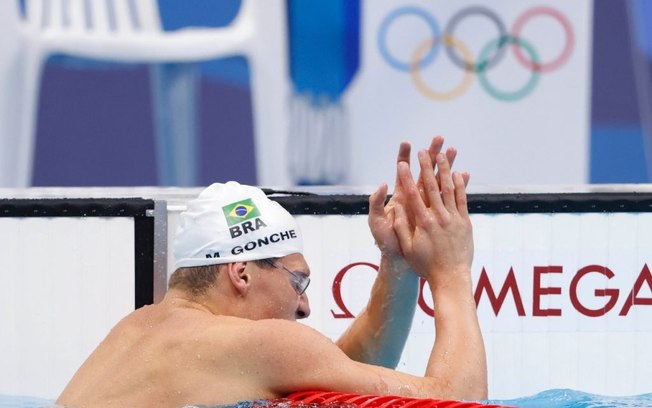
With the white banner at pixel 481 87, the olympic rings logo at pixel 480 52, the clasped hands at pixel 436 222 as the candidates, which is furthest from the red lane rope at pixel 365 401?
the olympic rings logo at pixel 480 52

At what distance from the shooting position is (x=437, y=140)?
210 cm

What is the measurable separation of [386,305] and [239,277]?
1.45 feet

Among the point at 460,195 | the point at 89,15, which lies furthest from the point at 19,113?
the point at 460,195

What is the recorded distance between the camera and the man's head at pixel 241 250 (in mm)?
2078

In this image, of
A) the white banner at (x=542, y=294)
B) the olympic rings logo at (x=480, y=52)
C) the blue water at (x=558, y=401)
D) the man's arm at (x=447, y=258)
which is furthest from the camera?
the olympic rings logo at (x=480, y=52)

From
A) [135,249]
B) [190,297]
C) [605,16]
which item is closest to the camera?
[190,297]

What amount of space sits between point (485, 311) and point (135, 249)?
43.0 inches

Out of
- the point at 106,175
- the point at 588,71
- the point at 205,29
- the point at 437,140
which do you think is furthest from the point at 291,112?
the point at 437,140

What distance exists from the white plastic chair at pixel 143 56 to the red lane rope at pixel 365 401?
12.8 feet

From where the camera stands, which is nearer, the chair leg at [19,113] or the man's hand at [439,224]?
the man's hand at [439,224]

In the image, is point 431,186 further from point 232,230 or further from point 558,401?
point 558,401

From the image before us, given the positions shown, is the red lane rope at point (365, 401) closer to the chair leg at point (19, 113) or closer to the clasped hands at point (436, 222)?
the clasped hands at point (436, 222)

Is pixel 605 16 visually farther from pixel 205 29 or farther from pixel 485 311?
pixel 485 311

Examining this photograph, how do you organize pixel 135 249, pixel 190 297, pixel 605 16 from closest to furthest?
pixel 190 297 → pixel 135 249 → pixel 605 16
